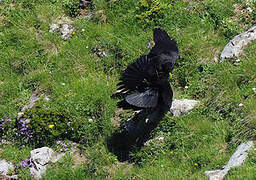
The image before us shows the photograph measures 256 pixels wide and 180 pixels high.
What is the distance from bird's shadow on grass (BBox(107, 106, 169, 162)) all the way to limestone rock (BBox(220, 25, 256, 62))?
161 cm

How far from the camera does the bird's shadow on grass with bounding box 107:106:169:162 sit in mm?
7055

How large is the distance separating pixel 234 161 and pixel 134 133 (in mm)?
2179

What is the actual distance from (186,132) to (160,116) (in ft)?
2.10

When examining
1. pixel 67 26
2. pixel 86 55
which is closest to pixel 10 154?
pixel 86 55

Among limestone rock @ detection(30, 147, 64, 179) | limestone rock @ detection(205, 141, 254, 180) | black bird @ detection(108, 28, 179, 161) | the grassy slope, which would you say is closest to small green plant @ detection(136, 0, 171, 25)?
the grassy slope

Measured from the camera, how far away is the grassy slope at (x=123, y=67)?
20.9 feet

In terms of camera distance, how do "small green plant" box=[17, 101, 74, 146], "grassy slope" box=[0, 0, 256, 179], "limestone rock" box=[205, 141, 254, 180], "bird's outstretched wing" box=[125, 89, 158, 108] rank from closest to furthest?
1. "limestone rock" box=[205, 141, 254, 180]
2. "grassy slope" box=[0, 0, 256, 179]
3. "bird's outstretched wing" box=[125, 89, 158, 108]
4. "small green plant" box=[17, 101, 74, 146]

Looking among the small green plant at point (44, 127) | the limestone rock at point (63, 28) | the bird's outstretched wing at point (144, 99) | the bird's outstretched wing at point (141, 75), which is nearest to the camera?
the bird's outstretched wing at point (144, 99)

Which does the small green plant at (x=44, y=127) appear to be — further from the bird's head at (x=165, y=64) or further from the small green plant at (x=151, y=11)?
the small green plant at (x=151, y=11)

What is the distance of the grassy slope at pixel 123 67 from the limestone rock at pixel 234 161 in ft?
0.46

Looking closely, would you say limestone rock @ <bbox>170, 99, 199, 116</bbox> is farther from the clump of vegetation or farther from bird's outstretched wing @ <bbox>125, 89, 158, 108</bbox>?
the clump of vegetation

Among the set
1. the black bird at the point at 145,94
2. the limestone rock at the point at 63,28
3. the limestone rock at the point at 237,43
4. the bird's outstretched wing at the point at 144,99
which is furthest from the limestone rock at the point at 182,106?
the limestone rock at the point at 63,28

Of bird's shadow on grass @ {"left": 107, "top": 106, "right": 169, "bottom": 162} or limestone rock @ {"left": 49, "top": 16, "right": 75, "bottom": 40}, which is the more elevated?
limestone rock @ {"left": 49, "top": 16, "right": 75, "bottom": 40}

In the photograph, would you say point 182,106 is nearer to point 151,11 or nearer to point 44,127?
point 44,127
